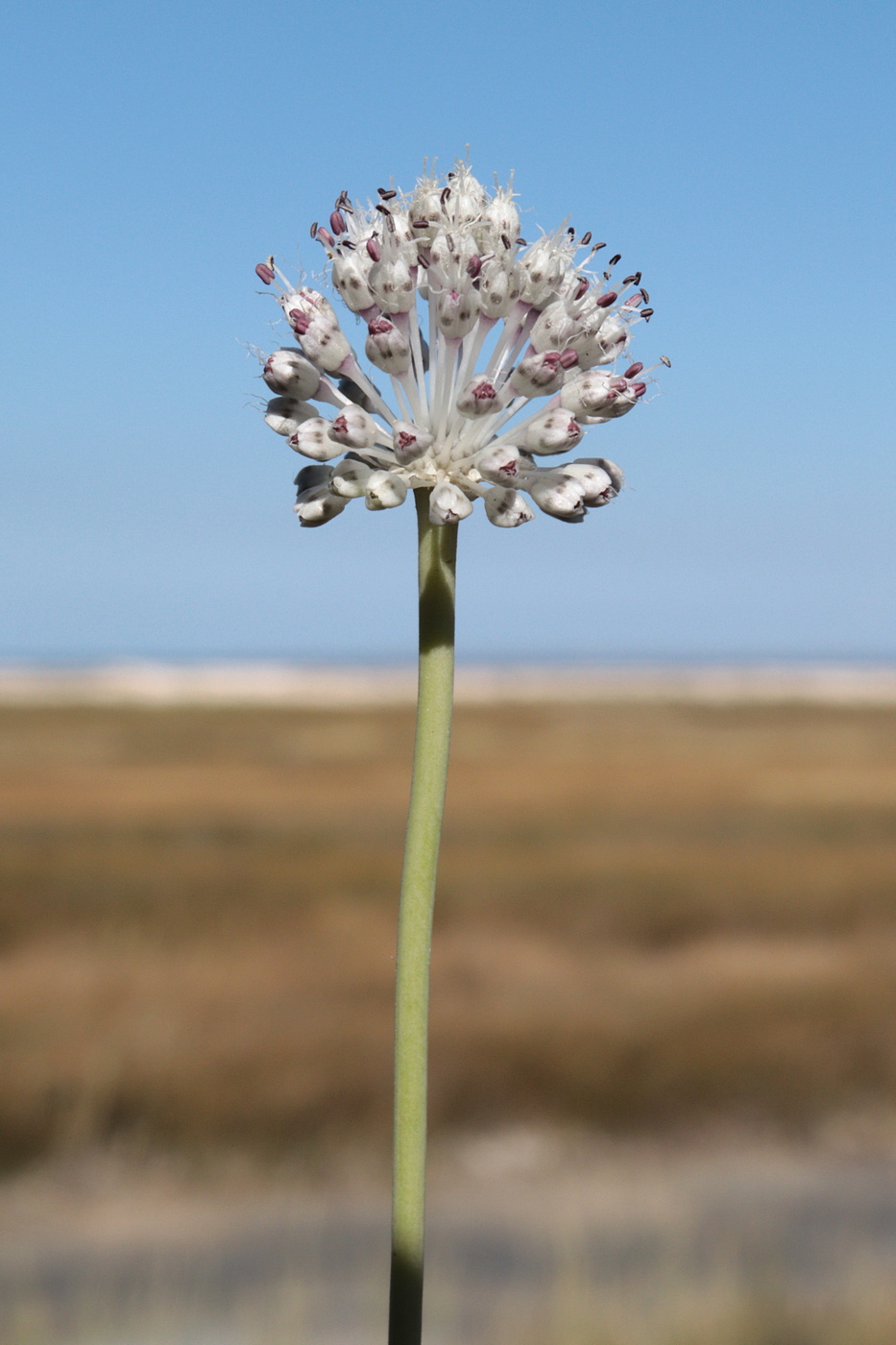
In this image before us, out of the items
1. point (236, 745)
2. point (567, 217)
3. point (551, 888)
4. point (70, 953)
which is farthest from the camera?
point (236, 745)

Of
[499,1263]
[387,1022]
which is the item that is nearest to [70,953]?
[387,1022]

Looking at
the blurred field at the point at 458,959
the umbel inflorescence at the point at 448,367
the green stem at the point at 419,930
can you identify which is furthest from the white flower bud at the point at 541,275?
the blurred field at the point at 458,959

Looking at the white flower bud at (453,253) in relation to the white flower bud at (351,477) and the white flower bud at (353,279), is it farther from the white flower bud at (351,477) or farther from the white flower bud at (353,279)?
the white flower bud at (351,477)

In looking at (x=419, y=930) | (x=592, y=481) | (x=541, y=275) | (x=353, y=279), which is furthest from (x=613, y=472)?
(x=419, y=930)

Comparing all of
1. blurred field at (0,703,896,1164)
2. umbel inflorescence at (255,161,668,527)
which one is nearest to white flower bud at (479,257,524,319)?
umbel inflorescence at (255,161,668,527)

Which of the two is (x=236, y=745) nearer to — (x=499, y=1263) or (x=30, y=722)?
(x=30, y=722)

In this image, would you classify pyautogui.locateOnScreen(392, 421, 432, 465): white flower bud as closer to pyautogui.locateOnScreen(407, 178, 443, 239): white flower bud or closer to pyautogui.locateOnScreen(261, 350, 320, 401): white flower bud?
pyautogui.locateOnScreen(261, 350, 320, 401): white flower bud
